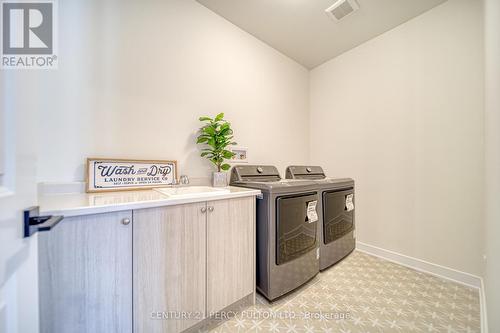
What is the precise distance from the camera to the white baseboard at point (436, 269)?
1.49m

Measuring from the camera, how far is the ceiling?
188cm

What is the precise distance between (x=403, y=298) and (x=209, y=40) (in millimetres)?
2907

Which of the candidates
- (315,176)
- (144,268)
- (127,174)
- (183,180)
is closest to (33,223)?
(144,268)

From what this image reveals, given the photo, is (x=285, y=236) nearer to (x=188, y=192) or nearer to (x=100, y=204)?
(x=188, y=192)

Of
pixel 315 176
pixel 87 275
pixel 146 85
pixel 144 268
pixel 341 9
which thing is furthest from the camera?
pixel 315 176

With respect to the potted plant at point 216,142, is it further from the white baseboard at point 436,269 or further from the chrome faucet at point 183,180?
the white baseboard at point 436,269

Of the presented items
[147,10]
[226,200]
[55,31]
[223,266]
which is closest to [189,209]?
[226,200]

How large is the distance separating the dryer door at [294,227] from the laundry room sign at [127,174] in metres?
0.97

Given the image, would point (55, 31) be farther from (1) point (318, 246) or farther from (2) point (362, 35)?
(2) point (362, 35)

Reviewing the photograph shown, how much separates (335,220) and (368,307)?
0.75 metres

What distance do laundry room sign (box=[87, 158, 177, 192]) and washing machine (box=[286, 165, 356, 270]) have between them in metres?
1.37

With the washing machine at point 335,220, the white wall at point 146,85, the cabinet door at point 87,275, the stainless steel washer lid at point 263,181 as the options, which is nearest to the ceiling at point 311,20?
the white wall at point 146,85

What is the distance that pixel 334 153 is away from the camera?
279cm

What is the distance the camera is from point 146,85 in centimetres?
156
